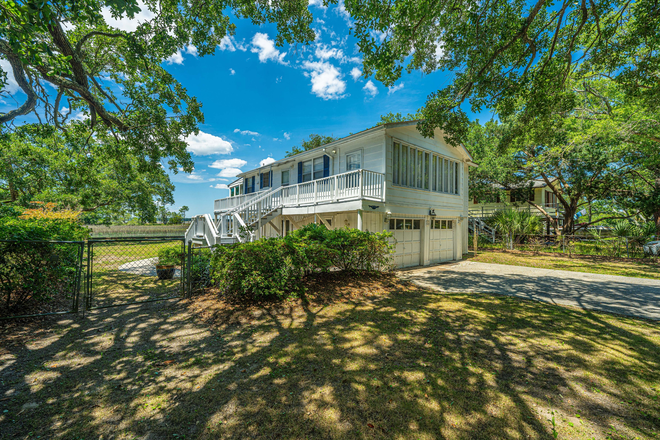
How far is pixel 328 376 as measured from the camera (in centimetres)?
306

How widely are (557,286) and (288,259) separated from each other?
8338mm

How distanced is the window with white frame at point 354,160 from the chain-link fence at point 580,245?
12880 millimetres

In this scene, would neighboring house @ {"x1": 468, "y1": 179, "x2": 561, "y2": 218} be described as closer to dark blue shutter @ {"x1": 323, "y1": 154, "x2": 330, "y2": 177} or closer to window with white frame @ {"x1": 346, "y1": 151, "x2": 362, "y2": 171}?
window with white frame @ {"x1": 346, "y1": 151, "x2": 362, "y2": 171}

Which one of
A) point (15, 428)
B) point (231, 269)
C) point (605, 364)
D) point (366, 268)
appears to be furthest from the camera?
point (366, 268)

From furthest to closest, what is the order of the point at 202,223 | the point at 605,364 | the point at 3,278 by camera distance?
the point at 202,223, the point at 3,278, the point at 605,364

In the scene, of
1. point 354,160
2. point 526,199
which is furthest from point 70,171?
point 526,199

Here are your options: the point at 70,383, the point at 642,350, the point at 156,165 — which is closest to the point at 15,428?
the point at 70,383

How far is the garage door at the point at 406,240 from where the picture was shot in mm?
10694

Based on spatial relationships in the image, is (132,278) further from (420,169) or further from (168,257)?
(420,169)

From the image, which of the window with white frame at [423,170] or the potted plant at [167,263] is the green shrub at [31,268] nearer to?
the potted plant at [167,263]

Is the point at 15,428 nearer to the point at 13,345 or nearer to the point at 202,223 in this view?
the point at 13,345

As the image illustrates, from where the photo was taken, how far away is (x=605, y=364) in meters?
3.36

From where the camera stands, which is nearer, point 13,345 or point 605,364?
point 605,364

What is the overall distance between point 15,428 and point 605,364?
6529 mm
